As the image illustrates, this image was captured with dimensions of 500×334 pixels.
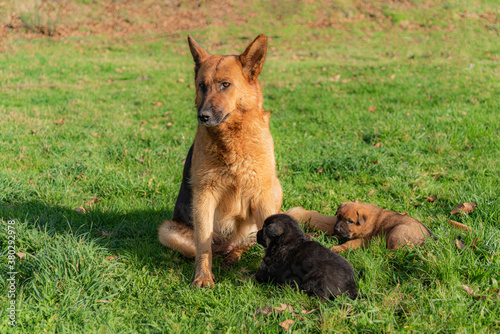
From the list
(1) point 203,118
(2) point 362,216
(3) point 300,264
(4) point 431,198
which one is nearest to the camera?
(3) point 300,264

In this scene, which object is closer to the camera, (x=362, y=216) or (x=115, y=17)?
(x=362, y=216)

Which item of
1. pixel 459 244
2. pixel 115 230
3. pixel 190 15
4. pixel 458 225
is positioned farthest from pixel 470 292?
pixel 190 15

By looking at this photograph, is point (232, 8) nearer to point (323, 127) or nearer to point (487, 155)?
point (323, 127)

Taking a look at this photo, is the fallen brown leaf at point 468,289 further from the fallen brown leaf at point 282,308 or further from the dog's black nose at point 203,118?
the dog's black nose at point 203,118

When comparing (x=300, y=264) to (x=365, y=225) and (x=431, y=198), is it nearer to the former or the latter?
(x=365, y=225)

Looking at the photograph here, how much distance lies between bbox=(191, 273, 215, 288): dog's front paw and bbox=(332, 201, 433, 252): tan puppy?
138cm

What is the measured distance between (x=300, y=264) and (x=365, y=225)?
4.53 ft

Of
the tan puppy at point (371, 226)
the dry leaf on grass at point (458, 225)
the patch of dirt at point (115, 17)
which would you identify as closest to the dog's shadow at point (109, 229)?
the tan puppy at point (371, 226)

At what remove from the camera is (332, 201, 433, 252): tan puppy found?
377cm

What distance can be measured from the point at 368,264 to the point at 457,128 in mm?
4853

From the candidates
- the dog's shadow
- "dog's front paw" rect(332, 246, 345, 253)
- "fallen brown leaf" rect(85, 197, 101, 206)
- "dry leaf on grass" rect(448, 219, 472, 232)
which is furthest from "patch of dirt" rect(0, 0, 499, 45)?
"dog's front paw" rect(332, 246, 345, 253)

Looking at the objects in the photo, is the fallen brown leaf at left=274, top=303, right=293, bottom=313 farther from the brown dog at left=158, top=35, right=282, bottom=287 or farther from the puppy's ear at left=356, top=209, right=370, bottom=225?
the puppy's ear at left=356, top=209, right=370, bottom=225

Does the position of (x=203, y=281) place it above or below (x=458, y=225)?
below

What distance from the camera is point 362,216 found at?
4273 millimetres
